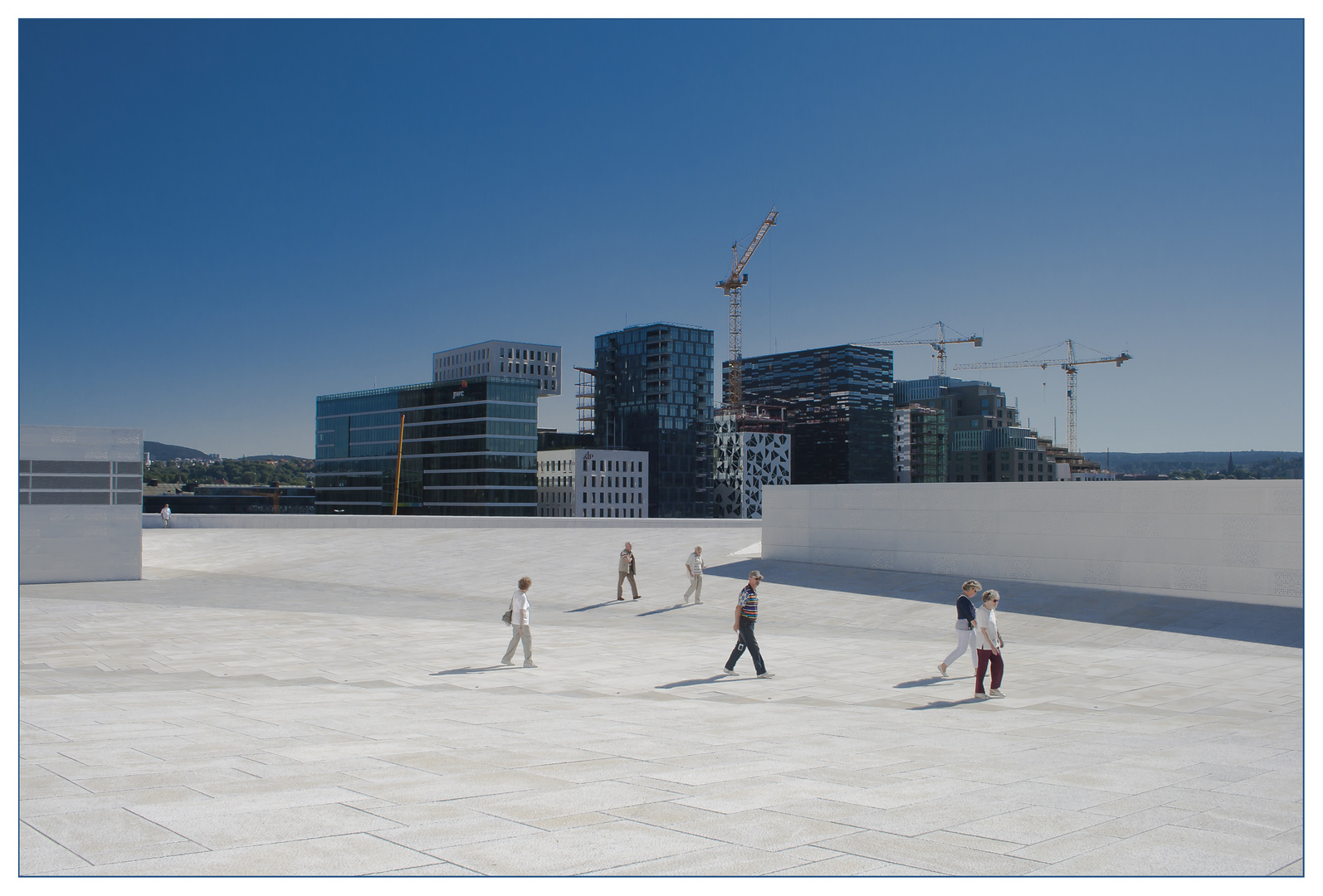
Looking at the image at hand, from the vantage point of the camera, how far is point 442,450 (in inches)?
6004

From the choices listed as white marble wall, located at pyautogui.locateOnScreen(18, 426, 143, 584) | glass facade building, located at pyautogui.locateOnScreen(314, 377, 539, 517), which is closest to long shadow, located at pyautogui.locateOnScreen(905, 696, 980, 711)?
white marble wall, located at pyautogui.locateOnScreen(18, 426, 143, 584)

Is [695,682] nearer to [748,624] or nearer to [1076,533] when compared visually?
[748,624]

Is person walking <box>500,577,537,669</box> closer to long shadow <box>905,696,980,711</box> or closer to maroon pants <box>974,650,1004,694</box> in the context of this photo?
long shadow <box>905,696,980,711</box>

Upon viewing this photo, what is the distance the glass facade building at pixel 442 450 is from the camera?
5807 inches

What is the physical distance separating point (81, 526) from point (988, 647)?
2666cm

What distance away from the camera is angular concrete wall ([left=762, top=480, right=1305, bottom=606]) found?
20.7m

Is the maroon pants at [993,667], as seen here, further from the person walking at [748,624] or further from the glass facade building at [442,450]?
the glass facade building at [442,450]

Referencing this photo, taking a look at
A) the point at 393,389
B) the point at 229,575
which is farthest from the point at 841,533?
the point at 393,389

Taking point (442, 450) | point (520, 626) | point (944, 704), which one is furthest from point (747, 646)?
point (442, 450)

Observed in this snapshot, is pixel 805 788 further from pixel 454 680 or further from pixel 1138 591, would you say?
pixel 1138 591

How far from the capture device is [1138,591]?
2262 centimetres

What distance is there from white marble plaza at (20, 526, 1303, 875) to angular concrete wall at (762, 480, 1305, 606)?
0.94 metres

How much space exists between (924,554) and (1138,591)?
6099mm

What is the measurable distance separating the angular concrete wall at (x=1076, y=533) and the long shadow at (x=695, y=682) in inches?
455
